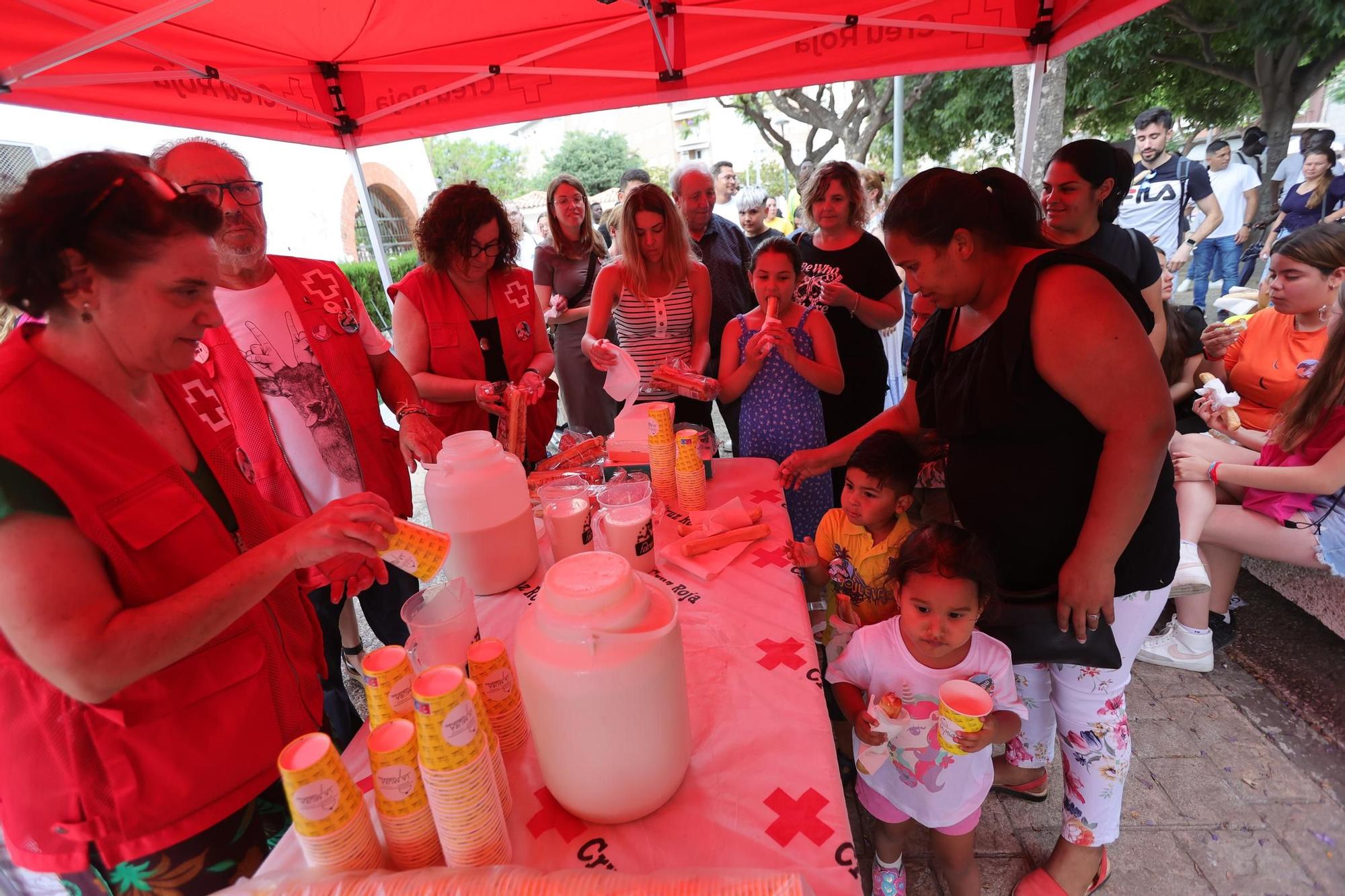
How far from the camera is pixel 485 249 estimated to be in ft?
7.74

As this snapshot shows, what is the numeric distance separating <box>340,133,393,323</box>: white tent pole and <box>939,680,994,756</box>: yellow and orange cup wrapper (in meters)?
4.16

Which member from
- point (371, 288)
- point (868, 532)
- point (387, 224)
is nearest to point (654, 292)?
point (868, 532)

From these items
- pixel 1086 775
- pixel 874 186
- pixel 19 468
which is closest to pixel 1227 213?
pixel 874 186

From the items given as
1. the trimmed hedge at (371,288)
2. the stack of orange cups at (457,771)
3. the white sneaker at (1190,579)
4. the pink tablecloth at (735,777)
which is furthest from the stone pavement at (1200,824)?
the trimmed hedge at (371,288)

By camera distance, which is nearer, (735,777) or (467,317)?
(735,777)

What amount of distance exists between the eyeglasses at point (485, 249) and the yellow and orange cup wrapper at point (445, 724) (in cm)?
191

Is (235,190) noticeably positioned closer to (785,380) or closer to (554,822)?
(554,822)

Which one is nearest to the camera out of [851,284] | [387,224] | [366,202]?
[851,284]

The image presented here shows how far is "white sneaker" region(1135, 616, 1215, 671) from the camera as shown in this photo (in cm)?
262

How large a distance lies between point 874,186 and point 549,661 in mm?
4889

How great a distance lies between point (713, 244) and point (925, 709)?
9.63ft

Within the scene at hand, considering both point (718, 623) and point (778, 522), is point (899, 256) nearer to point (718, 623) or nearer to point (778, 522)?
point (778, 522)

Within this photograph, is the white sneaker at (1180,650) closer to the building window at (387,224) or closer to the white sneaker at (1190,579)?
the white sneaker at (1190,579)

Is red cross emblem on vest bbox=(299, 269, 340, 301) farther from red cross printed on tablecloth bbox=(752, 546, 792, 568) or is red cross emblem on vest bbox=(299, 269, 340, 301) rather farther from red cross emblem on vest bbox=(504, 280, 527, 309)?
red cross printed on tablecloth bbox=(752, 546, 792, 568)
